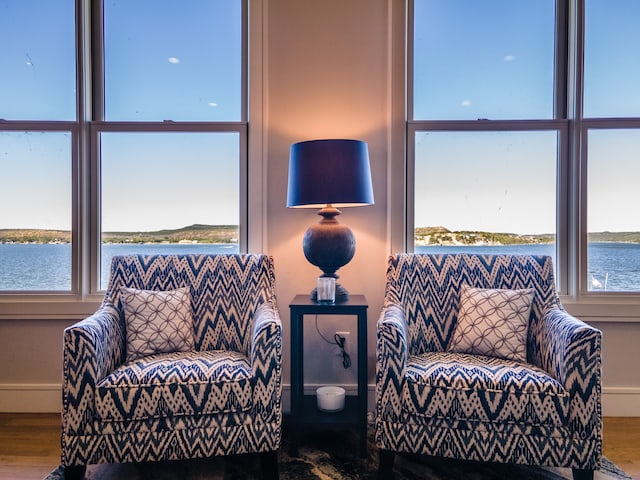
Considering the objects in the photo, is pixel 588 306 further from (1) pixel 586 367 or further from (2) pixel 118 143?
(2) pixel 118 143

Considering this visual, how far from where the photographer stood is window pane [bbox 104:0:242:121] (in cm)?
252

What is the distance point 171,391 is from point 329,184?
3.44 feet

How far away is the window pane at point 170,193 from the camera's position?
251 centimetres

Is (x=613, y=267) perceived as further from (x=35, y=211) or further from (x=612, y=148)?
(x=35, y=211)

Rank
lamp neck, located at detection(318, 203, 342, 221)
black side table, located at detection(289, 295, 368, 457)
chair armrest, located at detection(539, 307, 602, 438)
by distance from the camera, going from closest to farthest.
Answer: chair armrest, located at detection(539, 307, 602, 438) → black side table, located at detection(289, 295, 368, 457) → lamp neck, located at detection(318, 203, 342, 221)

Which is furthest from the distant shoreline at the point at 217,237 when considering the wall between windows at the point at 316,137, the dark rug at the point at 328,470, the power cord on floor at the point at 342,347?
the dark rug at the point at 328,470

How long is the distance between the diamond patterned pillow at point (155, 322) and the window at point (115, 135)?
2.04 ft

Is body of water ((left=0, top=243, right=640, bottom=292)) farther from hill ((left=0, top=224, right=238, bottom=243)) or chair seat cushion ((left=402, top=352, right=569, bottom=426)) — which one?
chair seat cushion ((left=402, top=352, right=569, bottom=426))

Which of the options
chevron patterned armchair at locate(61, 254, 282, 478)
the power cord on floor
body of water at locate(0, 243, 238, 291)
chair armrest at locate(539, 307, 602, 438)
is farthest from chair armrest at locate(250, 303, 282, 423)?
body of water at locate(0, 243, 238, 291)

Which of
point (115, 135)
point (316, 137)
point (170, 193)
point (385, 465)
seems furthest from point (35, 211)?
point (385, 465)

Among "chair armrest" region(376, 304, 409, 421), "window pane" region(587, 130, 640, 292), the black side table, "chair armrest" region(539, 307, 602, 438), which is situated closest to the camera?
"chair armrest" region(539, 307, 602, 438)

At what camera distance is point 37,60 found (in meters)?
2.50

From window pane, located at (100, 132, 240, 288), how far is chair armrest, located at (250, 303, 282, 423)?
973mm

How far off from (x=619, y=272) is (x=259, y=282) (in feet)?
6.57
